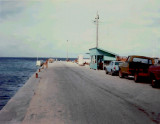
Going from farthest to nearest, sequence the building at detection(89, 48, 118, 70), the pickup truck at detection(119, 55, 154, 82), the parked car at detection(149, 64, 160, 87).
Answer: the building at detection(89, 48, 118, 70), the pickup truck at detection(119, 55, 154, 82), the parked car at detection(149, 64, 160, 87)

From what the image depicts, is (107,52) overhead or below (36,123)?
overhead

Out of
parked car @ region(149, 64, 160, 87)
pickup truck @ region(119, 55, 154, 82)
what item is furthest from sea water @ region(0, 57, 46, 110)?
pickup truck @ region(119, 55, 154, 82)

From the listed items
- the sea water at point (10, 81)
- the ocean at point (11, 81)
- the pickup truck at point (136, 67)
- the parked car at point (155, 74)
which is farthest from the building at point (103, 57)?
the parked car at point (155, 74)

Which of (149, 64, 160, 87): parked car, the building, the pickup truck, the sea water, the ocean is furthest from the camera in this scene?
the building

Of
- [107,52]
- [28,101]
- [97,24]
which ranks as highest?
[97,24]

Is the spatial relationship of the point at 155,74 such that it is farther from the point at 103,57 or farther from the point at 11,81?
the point at 103,57

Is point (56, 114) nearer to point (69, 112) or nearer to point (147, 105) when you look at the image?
point (69, 112)

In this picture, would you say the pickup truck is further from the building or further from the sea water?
the building

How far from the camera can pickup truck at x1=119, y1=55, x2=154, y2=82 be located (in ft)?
54.9

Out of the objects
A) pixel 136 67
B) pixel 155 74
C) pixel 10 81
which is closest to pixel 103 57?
→ pixel 10 81

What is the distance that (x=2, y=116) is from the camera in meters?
6.86

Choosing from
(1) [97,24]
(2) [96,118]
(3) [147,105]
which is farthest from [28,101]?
(1) [97,24]

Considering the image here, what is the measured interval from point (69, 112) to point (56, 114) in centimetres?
52

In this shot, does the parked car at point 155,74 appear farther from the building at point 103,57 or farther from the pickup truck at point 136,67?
the building at point 103,57
